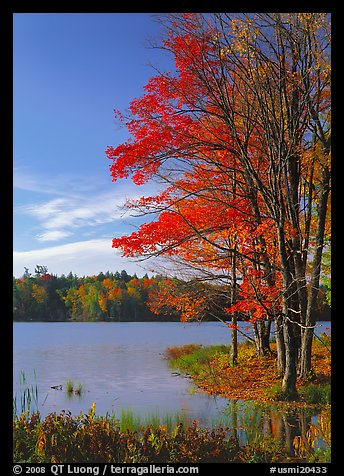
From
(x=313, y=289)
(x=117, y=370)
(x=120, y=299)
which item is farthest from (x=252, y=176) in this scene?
(x=120, y=299)

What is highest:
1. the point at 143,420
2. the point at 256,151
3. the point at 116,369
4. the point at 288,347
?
the point at 256,151

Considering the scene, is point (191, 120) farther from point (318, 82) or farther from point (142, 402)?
point (142, 402)

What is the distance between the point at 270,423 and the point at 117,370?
27.1ft

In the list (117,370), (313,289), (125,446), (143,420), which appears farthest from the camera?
(117,370)

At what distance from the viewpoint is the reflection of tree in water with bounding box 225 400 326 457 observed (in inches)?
354

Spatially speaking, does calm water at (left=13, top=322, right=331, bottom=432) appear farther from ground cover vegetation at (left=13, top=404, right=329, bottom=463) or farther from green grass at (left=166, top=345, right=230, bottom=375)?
ground cover vegetation at (left=13, top=404, right=329, bottom=463)

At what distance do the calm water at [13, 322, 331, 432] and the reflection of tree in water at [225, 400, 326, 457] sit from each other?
49cm

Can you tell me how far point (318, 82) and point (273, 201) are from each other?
325cm

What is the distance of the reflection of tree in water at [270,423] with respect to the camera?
9.00 metres

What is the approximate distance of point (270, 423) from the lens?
10164 millimetres

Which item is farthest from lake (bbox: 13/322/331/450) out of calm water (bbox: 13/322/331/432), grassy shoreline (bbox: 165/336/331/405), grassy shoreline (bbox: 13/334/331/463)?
grassy shoreline (bbox: 13/334/331/463)

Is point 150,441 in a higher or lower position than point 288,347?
lower

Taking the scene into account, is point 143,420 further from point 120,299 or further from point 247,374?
point 120,299

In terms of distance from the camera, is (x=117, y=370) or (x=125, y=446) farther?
(x=117, y=370)
